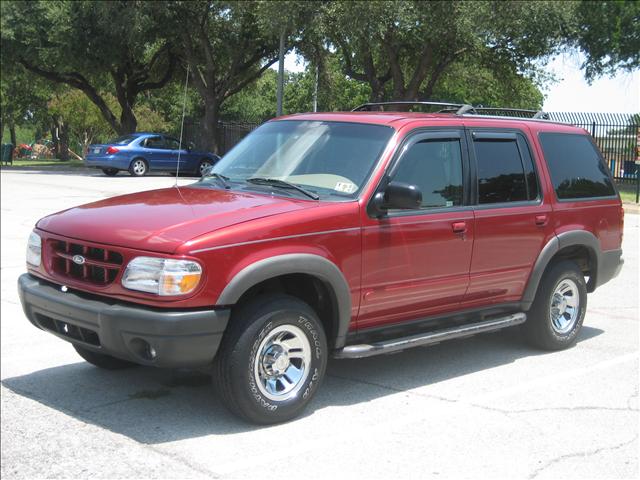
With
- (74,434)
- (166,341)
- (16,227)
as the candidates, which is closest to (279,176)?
(166,341)

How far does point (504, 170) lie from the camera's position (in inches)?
250

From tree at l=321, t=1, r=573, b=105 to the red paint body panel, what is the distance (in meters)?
21.2

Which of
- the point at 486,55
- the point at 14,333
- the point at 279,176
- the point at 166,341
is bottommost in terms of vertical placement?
the point at 14,333

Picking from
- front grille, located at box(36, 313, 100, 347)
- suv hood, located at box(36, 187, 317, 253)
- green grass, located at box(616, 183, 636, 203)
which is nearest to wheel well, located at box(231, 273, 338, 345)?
suv hood, located at box(36, 187, 317, 253)

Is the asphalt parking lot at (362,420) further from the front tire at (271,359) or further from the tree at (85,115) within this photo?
the tree at (85,115)

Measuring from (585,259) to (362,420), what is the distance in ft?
Result: 10.4

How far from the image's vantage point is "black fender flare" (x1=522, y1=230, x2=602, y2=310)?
253 inches

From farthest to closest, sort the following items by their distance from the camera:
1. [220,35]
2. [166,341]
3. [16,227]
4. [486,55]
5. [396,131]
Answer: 1. [220,35]
2. [486,55]
3. [16,227]
4. [396,131]
5. [166,341]

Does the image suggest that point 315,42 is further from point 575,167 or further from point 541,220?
point 541,220

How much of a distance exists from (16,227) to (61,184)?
9078 millimetres

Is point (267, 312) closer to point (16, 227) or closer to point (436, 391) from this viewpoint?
point (436, 391)

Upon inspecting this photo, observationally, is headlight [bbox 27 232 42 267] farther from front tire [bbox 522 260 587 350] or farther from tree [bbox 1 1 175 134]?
tree [bbox 1 1 175 134]

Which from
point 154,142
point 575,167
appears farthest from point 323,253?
point 154,142

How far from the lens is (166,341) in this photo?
439cm
